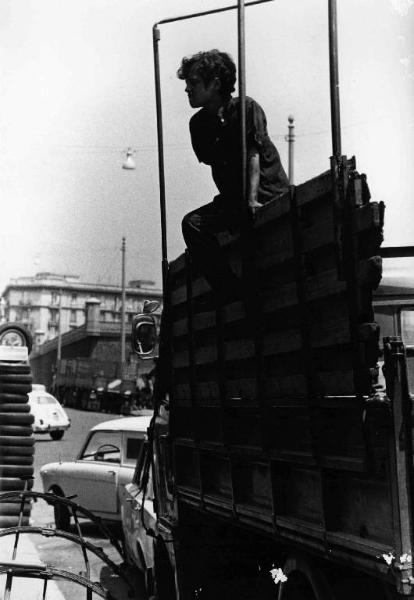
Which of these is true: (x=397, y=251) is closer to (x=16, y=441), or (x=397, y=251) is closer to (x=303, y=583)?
(x=303, y=583)

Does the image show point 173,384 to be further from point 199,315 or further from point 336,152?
point 336,152

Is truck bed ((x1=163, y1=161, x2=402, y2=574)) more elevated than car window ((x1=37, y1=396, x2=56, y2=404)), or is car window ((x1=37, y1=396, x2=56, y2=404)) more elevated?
car window ((x1=37, y1=396, x2=56, y2=404))

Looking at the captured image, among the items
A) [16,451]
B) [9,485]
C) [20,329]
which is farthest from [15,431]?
[20,329]

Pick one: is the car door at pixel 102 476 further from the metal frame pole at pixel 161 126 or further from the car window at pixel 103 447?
the metal frame pole at pixel 161 126

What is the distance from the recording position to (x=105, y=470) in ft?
32.9

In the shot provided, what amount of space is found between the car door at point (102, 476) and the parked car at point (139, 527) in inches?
66.3

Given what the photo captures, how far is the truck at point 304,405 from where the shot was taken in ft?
9.67

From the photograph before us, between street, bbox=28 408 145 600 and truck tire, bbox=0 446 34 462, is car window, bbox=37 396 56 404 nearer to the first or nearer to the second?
street, bbox=28 408 145 600

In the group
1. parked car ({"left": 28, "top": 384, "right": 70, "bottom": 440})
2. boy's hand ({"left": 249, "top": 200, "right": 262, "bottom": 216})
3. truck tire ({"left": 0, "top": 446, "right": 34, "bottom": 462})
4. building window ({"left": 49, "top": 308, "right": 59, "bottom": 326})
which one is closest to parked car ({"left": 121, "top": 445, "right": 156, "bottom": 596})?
boy's hand ({"left": 249, "top": 200, "right": 262, "bottom": 216})

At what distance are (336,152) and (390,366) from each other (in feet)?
2.62

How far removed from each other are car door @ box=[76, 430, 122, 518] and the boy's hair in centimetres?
614

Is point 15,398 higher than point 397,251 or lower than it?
lower

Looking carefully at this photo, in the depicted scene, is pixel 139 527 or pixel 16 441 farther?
pixel 16 441

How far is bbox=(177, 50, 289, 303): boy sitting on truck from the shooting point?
411 centimetres
